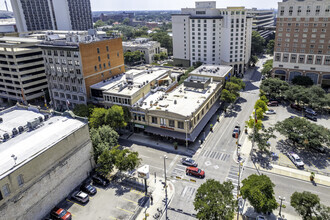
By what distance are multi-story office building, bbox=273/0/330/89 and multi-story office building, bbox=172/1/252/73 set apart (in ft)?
81.4

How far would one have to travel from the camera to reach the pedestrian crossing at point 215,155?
68.4 meters

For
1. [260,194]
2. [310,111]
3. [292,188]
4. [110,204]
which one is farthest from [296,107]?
[110,204]

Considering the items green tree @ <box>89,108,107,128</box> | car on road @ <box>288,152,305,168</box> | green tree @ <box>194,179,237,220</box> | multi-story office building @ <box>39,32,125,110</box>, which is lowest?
car on road @ <box>288,152,305,168</box>

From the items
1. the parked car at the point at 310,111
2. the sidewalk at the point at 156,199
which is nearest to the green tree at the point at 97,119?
the sidewalk at the point at 156,199

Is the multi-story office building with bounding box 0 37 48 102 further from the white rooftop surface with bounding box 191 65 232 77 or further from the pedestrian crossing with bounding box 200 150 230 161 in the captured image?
the pedestrian crossing with bounding box 200 150 230 161

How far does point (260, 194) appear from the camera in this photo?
4481 cm

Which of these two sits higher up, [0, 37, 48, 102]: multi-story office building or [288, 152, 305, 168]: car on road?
[0, 37, 48, 102]: multi-story office building

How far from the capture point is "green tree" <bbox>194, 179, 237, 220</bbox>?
4166 centimetres

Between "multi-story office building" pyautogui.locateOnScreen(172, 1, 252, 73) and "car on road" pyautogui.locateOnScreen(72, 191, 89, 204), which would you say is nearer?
"car on road" pyautogui.locateOnScreen(72, 191, 89, 204)

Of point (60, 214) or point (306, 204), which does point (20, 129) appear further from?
point (306, 204)

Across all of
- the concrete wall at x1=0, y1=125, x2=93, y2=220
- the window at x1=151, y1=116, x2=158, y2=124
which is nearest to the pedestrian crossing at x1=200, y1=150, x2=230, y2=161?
the window at x1=151, y1=116, x2=158, y2=124

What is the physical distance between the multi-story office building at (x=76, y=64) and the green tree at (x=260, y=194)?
226ft

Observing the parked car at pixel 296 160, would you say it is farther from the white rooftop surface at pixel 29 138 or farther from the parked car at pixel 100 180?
the white rooftop surface at pixel 29 138

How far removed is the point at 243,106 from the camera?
103 meters
